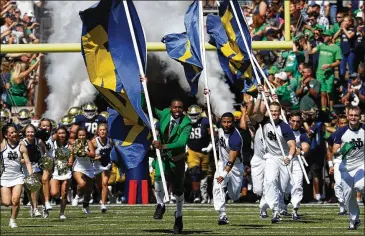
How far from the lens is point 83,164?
2659cm

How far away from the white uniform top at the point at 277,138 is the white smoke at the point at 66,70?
865cm

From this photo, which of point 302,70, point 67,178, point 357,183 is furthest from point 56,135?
point 357,183

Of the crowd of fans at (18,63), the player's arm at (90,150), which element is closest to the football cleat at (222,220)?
the player's arm at (90,150)

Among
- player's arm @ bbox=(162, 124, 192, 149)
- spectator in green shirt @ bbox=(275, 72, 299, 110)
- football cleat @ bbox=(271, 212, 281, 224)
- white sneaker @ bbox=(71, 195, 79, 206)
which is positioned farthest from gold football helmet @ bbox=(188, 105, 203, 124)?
player's arm @ bbox=(162, 124, 192, 149)

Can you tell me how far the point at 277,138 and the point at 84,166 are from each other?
4.17 metres

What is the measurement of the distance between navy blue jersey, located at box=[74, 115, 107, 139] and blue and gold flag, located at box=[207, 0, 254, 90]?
15.6ft

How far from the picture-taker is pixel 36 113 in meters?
32.3

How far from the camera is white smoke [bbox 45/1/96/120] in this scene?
3259cm

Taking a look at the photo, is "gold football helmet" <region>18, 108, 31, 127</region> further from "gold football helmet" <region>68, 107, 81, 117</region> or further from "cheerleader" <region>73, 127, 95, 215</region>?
"cheerleader" <region>73, 127, 95, 215</region>

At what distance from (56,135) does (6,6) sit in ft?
25.8

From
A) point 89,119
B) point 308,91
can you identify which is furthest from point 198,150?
point 308,91

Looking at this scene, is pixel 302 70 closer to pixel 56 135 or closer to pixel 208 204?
pixel 208 204

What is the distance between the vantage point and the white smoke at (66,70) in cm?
3259

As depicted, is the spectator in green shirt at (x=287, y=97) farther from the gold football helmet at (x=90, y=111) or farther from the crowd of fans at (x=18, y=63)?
the crowd of fans at (x=18, y=63)
